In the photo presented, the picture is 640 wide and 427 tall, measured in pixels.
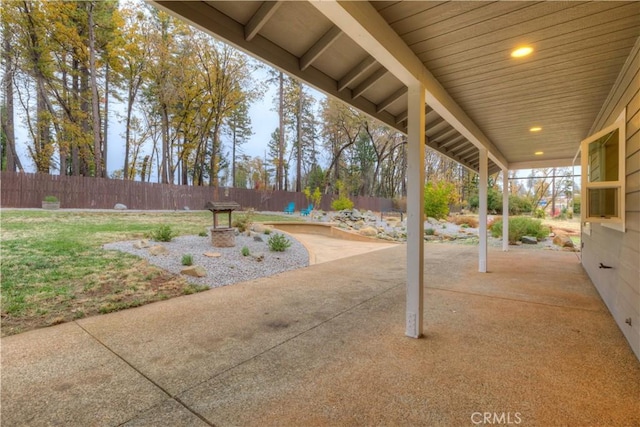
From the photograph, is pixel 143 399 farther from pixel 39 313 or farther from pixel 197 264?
pixel 197 264

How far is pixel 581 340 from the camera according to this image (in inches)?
98.9

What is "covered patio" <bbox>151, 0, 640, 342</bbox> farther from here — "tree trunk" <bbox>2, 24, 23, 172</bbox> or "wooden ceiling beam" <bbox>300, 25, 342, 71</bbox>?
"tree trunk" <bbox>2, 24, 23, 172</bbox>

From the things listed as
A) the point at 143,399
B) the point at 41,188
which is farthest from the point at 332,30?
the point at 41,188

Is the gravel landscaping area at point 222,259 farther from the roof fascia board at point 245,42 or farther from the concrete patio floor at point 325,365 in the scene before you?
the roof fascia board at point 245,42

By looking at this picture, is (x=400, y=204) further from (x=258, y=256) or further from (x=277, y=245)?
(x=258, y=256)

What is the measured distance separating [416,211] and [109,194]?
532 inches

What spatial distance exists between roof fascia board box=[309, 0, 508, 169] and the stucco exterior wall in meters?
1.44

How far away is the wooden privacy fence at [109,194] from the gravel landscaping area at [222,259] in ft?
25.5

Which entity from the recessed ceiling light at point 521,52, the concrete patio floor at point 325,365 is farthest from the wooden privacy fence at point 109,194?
the recessed ceiling light at point 521,52

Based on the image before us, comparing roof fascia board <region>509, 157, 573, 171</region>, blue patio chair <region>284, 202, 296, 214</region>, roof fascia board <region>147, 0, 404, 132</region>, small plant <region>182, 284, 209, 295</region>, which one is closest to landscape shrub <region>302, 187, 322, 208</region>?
blue patio chair <region>284, 202, 296, 214</region>

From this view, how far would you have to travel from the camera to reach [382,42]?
1.98 meters

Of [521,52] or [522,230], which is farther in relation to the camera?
→ [522,230]

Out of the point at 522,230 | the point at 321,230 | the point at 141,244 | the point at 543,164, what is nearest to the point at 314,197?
the point at 321,230

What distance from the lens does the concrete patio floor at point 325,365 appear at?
1.59 meters
